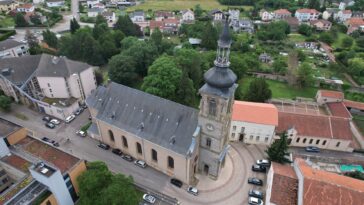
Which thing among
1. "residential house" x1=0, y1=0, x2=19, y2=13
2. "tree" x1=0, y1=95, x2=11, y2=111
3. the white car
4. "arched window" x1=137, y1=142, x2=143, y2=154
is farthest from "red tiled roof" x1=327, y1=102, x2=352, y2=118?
"residential house" x1=0, y1=0, x2=19, y2=13

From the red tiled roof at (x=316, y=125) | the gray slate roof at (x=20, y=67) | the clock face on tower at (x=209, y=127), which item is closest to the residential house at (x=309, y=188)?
the clock face on tower at (x=209, y=127)

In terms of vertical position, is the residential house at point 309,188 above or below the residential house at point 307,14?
below

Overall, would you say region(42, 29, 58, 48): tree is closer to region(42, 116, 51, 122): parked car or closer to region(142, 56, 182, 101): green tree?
region(42, 116, 51, 122): parked car

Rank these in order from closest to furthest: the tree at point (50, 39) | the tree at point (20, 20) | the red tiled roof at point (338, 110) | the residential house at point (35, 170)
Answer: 1. the residential house at point (35, 170)
2. the red tiled roof at point (338, 110)
3. the tree at point (50, 39)
4. the tree at point (20, 20)

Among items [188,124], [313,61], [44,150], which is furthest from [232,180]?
[313,61]

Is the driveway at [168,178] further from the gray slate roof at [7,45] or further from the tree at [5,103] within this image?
the gray slate roof at [7,45]

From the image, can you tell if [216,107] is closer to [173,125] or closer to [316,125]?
[173,125]
